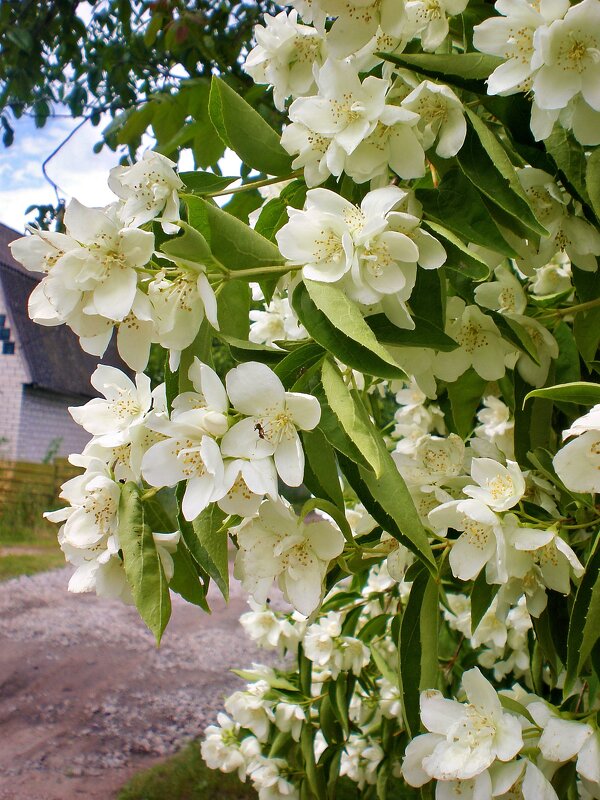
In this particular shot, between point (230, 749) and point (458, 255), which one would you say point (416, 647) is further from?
point (230, 749)

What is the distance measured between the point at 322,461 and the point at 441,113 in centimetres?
31

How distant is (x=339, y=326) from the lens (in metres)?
0.47

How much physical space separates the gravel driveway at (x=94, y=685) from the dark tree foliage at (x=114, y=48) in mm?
2148

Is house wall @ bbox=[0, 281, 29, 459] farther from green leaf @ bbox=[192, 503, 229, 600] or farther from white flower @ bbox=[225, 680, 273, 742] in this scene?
green leaf @ bbox=[192, 503, 229, 600]

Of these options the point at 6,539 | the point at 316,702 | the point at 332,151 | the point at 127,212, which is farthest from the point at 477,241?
the point at 6,539

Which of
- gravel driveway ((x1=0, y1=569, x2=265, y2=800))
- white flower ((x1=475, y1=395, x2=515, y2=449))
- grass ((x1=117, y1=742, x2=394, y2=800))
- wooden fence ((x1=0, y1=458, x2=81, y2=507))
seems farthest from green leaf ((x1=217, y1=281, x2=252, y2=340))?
wooden fence ((x1=0, y1=458, x2=81, y2=507))

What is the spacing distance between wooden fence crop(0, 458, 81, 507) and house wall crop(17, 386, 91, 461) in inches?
13.0

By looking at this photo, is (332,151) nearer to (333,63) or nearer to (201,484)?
(333,63)

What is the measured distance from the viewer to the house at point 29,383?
6.50 metres

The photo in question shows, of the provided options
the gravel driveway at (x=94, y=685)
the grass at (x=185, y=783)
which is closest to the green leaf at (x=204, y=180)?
the grass at (x=185, y=783)

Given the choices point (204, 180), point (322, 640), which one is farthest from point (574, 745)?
point (322, 640)

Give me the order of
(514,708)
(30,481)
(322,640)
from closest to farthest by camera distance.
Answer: (514,708)
(322,640)
(30,481)

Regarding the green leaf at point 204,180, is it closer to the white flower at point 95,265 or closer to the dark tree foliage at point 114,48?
the white flower at point 95,265

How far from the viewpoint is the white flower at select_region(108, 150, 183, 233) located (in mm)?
611
